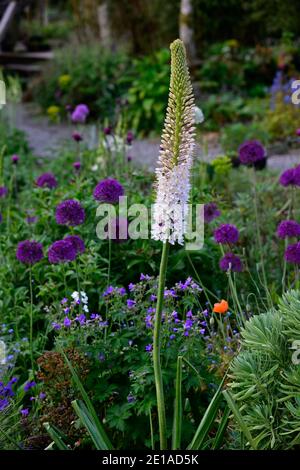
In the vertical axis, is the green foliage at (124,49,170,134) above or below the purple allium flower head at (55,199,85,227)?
above

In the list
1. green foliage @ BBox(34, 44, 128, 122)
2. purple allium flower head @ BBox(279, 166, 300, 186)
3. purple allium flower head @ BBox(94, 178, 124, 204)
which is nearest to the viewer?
purple allium flower head @ BBox(94, 178, 124, 204)

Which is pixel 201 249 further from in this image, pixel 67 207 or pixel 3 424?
pixel 3 424

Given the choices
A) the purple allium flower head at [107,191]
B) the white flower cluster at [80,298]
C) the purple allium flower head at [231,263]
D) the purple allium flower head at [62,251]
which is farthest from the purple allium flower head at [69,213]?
the purple allium flower head at [231,263]

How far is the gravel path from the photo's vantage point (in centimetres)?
799

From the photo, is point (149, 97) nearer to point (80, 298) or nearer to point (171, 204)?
point (80, 298)

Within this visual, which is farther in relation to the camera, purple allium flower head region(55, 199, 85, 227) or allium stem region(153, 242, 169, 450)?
purple allium flower head region(55, 199, 85, 227)

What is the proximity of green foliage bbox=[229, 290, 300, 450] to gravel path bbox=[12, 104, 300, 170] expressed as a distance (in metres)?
4.46

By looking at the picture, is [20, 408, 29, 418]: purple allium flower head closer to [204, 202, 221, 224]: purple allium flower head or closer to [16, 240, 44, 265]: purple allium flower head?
[16, 240, 44, 265]: purple allium flower head

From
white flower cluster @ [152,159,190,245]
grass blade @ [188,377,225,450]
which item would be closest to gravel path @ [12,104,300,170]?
grass blade @ [188,377,225,450]

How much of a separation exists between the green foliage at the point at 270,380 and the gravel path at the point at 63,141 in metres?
4.46

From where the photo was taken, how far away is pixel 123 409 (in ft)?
9.22

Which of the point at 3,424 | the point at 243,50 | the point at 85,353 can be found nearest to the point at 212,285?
the point at 85,353

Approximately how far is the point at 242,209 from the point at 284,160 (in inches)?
128

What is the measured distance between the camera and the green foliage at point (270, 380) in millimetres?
2461
